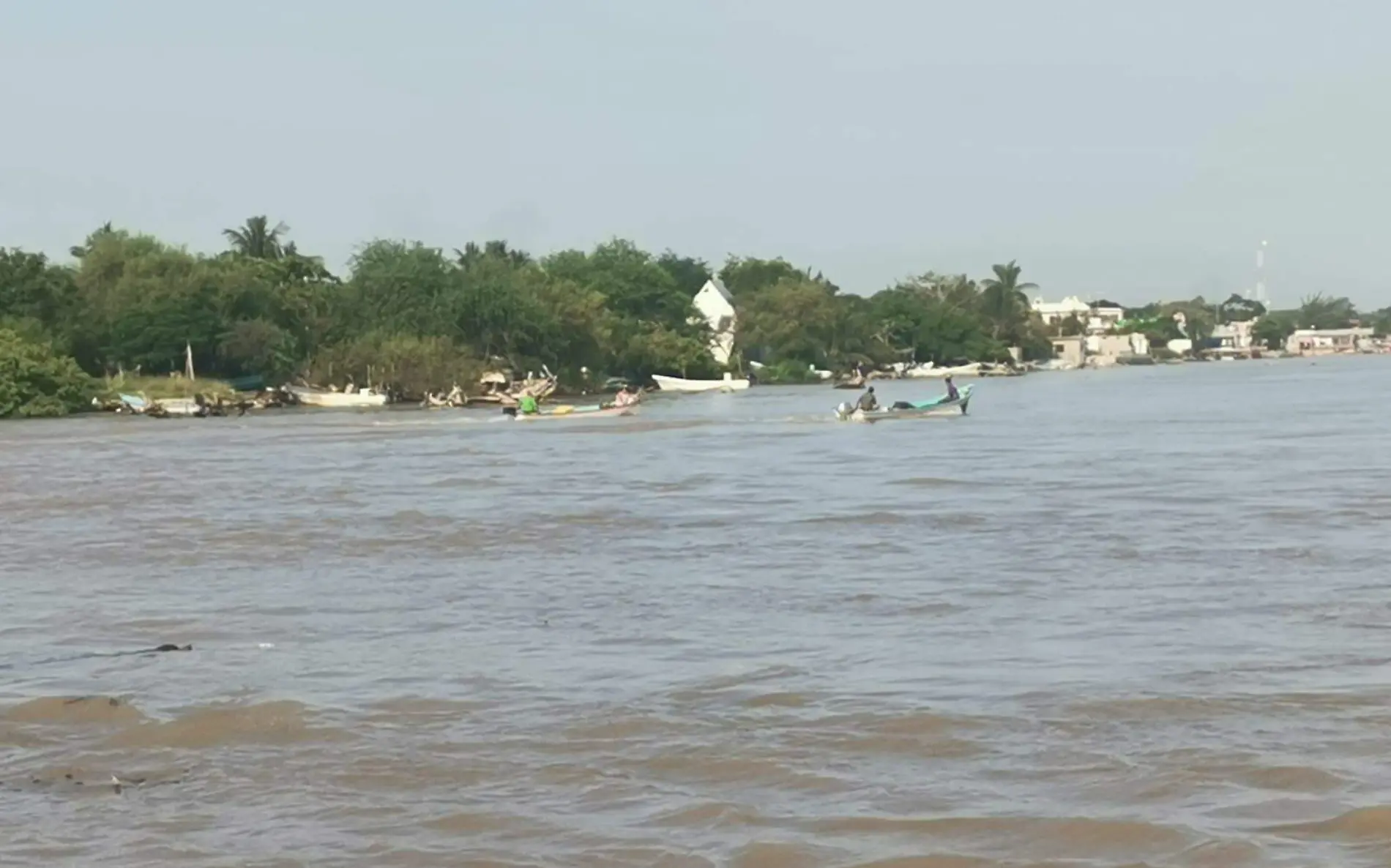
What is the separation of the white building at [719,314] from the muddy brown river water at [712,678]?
206ft

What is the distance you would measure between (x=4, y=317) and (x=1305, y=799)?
2021 inches

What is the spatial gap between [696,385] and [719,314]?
70.4 feet

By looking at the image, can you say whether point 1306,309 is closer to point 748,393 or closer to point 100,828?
point 748,393

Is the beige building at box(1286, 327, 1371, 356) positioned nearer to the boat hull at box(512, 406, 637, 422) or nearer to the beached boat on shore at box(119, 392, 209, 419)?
the boat hull at box(512, 406, 637, 422)

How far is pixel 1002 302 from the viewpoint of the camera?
107 m

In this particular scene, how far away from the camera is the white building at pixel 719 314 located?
8300 cm

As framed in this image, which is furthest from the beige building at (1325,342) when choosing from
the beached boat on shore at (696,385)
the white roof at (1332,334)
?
the beached boat on shore at (696,385)

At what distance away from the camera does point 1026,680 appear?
8.35m

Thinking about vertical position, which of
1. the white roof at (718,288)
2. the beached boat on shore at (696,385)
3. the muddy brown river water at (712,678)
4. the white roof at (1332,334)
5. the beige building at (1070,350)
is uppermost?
the white roof at (718,288)

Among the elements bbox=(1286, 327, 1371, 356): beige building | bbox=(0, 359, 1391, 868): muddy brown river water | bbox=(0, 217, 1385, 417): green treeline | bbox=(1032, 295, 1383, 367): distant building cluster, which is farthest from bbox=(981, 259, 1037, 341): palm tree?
bbox=(0, 359, 1391, 868): muddy brown river water

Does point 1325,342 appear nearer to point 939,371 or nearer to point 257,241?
point 939,371

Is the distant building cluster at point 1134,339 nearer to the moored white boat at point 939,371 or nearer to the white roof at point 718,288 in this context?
the moored white boat at point 939,371

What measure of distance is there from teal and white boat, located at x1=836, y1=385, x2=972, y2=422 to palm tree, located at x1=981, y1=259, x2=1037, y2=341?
2690 inches

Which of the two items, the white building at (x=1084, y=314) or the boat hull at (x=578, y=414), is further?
the white building at (x=1084, y=314)
